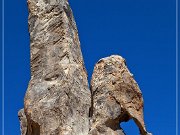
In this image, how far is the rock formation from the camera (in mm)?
21531

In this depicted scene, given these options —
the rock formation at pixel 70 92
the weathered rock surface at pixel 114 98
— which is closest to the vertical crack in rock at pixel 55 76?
the rock formation at pixel 70 92

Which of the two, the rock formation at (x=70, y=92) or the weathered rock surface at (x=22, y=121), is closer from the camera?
the rock formation at (x=70, y=92)

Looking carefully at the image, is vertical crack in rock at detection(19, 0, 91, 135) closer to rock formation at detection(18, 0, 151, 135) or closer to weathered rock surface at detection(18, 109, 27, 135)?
rock formation at detection(18, 0, 151, 135)

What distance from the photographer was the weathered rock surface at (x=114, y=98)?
70.6 feet

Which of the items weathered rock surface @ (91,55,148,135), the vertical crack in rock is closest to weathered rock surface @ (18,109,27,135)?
the vertical crack in rock

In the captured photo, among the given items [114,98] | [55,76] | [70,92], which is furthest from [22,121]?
[114,98]

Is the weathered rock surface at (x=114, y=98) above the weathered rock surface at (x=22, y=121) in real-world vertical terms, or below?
below

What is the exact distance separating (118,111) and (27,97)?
3.72m

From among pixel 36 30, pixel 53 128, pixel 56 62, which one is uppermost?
pixel 36 30

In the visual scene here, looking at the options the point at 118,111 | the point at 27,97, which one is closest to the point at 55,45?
the point at 27,97

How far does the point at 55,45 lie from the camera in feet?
Result: 75.9

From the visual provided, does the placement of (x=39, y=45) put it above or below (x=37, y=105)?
above

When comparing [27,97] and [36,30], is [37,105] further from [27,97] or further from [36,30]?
[36,30]

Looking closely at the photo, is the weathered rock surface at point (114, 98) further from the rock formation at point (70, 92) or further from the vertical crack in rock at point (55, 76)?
the vertical crack in rock at point (55, 76)
